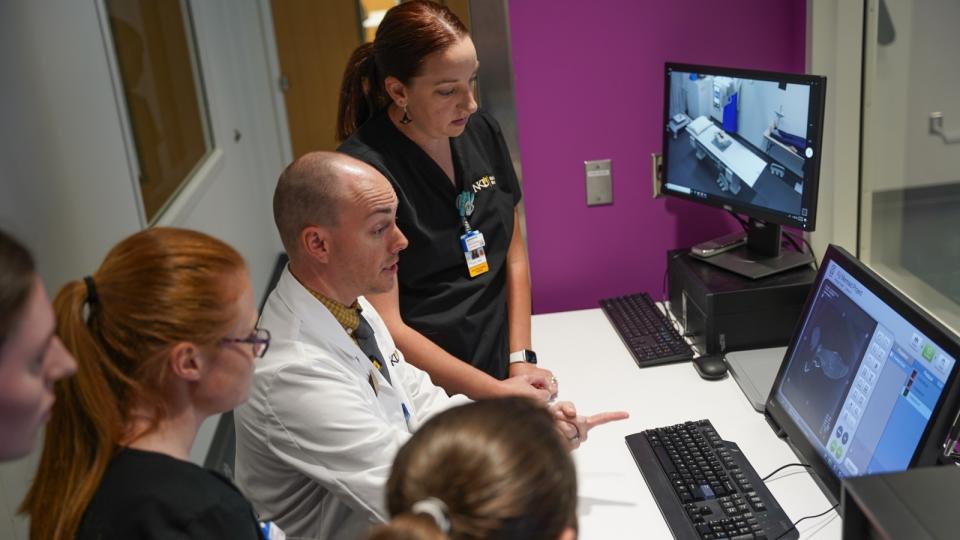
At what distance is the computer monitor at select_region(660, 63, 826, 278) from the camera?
2.01 m

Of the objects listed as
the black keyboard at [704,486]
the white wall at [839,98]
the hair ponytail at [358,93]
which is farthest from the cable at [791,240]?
the hair ponytail at [358,93]

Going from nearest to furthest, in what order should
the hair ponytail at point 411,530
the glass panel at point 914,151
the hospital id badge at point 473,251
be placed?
the hair ponytail at point 411,530 → the hospital id badge at point 473,251 → the glass panel at point 914,151

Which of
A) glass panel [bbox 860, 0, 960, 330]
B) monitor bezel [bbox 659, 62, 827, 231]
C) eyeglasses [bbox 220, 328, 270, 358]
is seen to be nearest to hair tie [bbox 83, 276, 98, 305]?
eyeglasses [bbox 220, 328, 270, 358]

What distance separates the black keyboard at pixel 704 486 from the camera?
1.51 meters

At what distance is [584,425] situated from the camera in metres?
1.75

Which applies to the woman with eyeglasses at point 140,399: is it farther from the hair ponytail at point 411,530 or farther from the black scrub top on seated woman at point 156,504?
the hair ponytail at point 411,530

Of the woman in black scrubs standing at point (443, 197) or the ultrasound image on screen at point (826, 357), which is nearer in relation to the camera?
the ultrasound image on screen at point (826, 357)

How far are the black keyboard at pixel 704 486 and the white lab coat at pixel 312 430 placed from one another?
43cm

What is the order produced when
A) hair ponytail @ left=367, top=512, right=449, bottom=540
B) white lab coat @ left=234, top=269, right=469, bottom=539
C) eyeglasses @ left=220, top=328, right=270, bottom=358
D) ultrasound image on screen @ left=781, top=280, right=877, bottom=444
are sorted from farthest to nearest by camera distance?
ultrasound image on screen @ left=781, top=280, right=877, bottom=444 → white lab coat @ left=234, top=269, right=469, bottom=539 → eyeglasses @ left=220, top=328, right=270, bottom=358 → hair ponytail @ left=367, top=512, right=449, bottom=540

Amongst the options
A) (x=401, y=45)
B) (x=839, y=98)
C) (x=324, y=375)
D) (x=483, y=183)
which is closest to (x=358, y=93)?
(x=401, y=45)

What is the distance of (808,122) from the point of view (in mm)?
1972

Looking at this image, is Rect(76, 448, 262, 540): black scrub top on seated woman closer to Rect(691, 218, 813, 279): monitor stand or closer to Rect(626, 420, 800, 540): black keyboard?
Rect(626, 420, 800, 540): black keyboard

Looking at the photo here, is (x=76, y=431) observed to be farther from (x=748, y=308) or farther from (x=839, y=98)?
(x=839, y=98)

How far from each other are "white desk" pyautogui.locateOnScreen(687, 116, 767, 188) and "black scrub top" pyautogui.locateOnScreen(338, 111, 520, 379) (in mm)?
529
